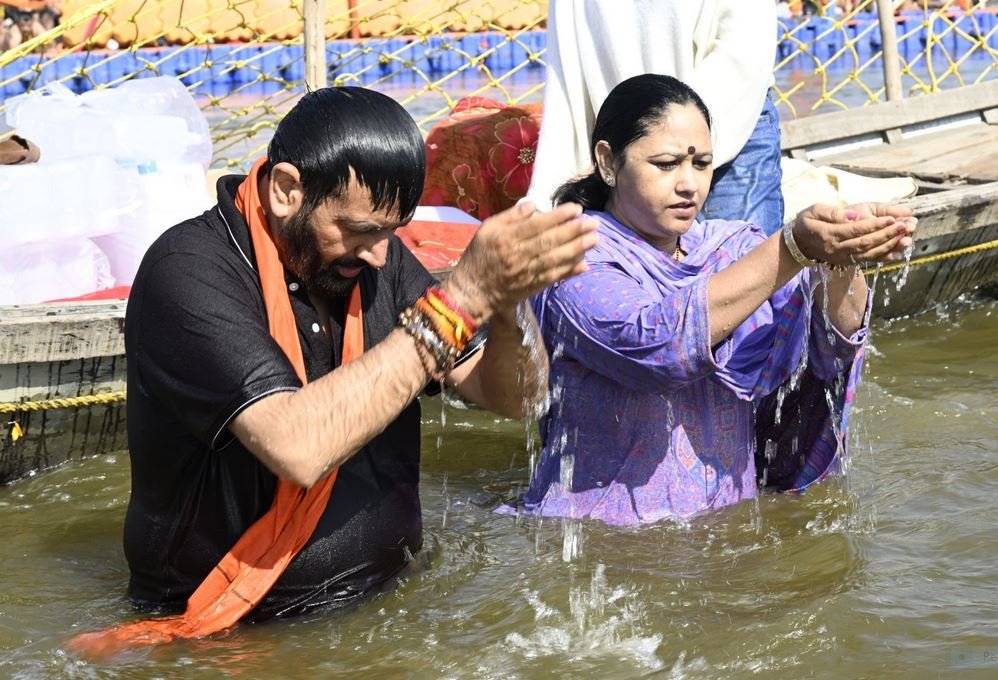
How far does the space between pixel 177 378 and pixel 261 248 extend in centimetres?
30

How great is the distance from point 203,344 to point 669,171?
1.27 metres

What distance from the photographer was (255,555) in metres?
2.77

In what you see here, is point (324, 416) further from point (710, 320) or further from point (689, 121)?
point (689, 121)

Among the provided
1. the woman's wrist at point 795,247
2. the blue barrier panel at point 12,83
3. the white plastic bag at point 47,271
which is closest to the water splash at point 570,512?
the woman's wrist at point 795,247

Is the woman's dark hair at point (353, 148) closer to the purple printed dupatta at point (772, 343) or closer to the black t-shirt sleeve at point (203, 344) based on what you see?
the black t-shirt sleeve at point (203, 344)

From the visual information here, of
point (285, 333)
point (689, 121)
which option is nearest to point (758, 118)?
point (689, 121)

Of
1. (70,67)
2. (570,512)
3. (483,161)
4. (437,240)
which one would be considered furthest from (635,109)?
(70,67)

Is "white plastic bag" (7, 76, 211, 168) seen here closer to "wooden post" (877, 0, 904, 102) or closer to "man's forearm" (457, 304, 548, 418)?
"man's forearm" (457, 304, 548, 418)

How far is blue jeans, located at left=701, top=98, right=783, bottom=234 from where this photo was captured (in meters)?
4.33

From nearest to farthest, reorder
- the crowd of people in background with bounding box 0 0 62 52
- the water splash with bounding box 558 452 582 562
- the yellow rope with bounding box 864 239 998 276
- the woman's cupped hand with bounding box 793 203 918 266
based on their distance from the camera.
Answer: the woman's cupped hand with bounding box 793 203 918 266
the water splash with bounding box 558 452 582 562
the yellow rope with bounding box 864 239 998 276
the crowd of people in background with bounding box 0 0 62 52

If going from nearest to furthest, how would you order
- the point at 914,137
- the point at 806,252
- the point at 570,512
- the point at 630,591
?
the point at 806,252, the point at 630,591, the point at 570,512, the point at 914,137

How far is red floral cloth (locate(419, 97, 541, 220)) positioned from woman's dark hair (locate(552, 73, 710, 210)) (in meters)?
2.38

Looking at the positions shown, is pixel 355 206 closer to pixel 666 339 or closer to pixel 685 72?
pixel 666 339

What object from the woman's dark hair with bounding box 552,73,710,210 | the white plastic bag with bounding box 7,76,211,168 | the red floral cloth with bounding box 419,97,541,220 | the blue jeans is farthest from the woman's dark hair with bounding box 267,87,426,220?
the red floral cloth with bounding box 419,97,541,220
